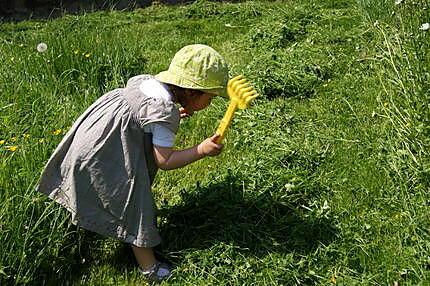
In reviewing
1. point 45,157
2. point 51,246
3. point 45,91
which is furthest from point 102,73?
point 51,246

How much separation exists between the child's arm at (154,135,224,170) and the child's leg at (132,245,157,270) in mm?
384

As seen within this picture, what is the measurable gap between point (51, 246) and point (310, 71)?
2500 mm

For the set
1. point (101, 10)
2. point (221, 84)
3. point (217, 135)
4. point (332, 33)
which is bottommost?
point (101, 10)

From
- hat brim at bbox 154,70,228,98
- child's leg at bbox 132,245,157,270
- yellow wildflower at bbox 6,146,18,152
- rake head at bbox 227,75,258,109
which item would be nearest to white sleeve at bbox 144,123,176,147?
hat brim at bbox 154,70,228,98

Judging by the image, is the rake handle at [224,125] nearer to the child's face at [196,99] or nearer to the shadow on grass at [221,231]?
the child's face at [196,99]

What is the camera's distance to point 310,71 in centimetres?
445

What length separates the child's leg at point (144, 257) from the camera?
256 centimetres

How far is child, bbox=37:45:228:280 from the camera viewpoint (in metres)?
2.38

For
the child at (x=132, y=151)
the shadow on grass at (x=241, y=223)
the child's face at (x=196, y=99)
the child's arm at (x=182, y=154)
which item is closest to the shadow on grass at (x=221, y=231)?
the shadow on grass at (x=241, y=223)

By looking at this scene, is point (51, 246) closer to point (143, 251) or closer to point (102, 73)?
point (143, 251)

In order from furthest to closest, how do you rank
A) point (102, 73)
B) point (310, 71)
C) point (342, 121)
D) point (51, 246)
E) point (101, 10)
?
point (101, 10) → point (310, 71) → point (102, 73) → point (342, 121) → point (51, 246)

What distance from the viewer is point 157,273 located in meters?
2.56

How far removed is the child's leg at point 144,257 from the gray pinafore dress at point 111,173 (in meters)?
0.06

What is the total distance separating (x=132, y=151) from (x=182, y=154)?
0.20m
